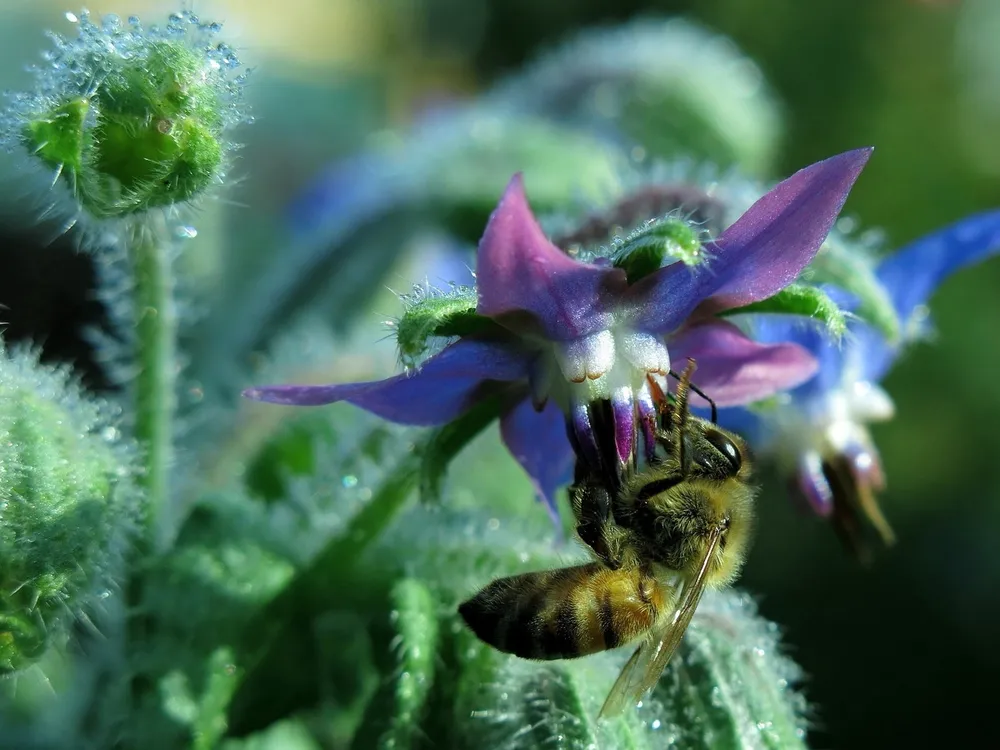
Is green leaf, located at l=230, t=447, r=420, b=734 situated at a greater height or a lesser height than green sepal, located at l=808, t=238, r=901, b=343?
lesser

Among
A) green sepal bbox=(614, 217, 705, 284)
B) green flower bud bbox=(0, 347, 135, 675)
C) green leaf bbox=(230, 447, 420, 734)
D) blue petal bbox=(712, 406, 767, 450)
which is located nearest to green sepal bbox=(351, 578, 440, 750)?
green leaf bbox=(230, 447, 420, 734)

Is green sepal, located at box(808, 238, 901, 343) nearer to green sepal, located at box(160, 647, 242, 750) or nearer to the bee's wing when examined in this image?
the bee's wing

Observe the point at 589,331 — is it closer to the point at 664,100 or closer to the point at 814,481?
the point at 814,481

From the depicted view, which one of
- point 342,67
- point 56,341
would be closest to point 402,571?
point 56,341

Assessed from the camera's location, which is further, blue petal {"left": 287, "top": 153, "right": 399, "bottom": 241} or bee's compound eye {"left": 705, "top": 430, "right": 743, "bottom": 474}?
blue petal {"left": 287, "top": 153, "right": 399, "bottom": 241}

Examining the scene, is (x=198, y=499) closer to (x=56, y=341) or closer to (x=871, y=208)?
(x=56, y=341)
